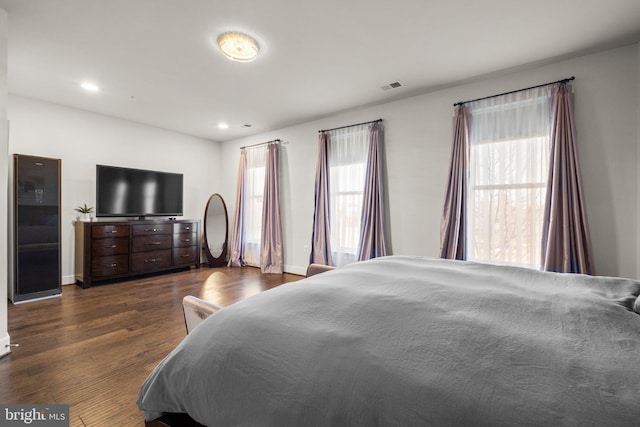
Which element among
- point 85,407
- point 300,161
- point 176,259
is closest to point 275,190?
point 300,161

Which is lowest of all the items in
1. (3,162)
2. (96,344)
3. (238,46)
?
(96,344)

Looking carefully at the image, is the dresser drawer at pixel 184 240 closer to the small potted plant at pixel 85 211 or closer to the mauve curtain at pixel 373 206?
the small potted plant at pixel 85 211

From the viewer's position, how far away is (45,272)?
11.3 ft

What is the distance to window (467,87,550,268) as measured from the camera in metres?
2.91

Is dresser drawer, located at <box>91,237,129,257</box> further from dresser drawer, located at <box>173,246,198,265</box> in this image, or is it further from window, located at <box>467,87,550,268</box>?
window, located at <box>467,87,550,268</box>

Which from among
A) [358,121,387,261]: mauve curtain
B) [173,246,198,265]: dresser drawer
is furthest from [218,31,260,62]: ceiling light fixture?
[173,246,198,265]: dresser drawer

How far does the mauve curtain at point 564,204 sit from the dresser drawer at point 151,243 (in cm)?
532

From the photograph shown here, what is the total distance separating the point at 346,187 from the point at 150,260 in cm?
344

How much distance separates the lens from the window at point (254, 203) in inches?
217

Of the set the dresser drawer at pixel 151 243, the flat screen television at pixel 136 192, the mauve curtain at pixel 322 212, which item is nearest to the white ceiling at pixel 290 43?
the mauve curtain at pixel 322 212

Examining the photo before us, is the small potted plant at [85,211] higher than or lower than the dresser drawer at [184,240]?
higher

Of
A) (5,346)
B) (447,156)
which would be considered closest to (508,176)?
(447,156)

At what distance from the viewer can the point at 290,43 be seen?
8.46 feet

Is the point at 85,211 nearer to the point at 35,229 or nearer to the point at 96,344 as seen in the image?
the point at 35,229
